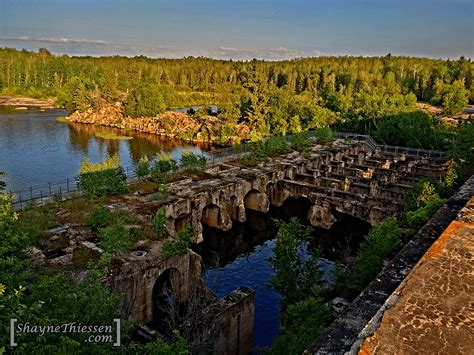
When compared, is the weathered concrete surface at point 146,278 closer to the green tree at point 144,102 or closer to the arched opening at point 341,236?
the arched opening at point 341,236

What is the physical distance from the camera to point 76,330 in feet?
40.1

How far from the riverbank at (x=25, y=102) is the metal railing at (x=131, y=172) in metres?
83.1

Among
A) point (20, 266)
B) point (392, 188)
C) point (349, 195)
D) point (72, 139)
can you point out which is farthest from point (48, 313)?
point (72, 139)

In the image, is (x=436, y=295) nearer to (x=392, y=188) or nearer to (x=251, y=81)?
(x=392, y=188)

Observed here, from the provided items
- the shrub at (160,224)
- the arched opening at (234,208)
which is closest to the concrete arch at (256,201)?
the arched opening at (234,208)

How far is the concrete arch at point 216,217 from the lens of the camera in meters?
44.7

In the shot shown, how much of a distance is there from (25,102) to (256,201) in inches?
4426

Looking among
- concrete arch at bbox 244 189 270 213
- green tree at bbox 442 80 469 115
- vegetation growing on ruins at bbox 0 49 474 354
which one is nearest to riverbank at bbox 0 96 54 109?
vegetation growing on ruins at bbox 0 49 474 354

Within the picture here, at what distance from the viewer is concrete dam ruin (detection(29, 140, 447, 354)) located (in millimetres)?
24156

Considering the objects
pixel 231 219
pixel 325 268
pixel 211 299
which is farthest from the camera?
pixel 231 219

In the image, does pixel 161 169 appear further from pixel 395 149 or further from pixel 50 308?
pixel 395 149

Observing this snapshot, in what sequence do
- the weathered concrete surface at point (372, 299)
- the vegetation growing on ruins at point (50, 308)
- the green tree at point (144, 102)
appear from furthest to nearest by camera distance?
the green tree at point (144, 102), the weathered concrete surface at point (372, 299), the vegetation growing on ruins at point (50, 308)

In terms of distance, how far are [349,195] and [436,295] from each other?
3239 cm

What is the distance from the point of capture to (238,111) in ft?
307
